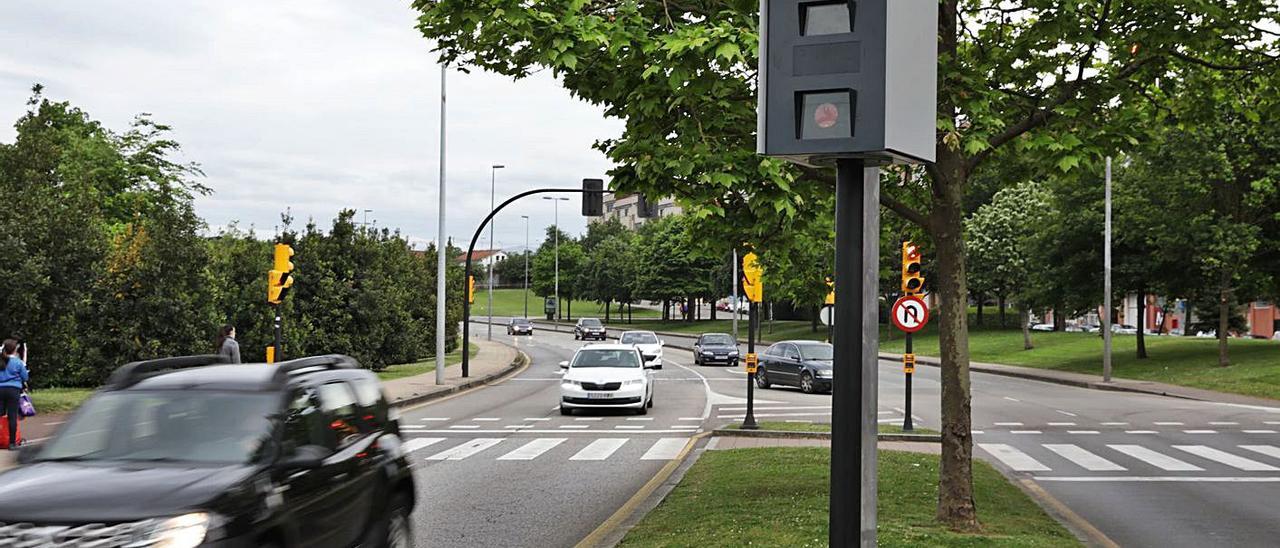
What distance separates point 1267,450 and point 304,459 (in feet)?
57.2

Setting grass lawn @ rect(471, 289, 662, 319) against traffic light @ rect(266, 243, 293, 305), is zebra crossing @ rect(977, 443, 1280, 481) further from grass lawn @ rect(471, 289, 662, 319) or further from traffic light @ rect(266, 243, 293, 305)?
grass lawn @ rect(471, 289, 662, 319)

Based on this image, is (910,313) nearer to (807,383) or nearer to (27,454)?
(27,454)

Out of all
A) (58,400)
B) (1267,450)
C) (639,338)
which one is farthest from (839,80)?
(639,338)

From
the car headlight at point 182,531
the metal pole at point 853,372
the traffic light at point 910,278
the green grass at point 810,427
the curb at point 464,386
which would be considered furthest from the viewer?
the curb at point 464,386

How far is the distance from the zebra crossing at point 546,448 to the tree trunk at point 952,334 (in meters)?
7.05

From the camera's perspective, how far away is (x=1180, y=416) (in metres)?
25.7

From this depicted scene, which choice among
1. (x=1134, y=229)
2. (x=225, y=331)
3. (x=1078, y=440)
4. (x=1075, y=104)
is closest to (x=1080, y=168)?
(x=1075, y=104)

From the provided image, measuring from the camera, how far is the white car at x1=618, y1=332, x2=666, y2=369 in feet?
150

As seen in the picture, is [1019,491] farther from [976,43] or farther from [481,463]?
[481,463]

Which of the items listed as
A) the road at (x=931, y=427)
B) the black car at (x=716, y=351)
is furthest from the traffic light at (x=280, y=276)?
the black car at (x=716, y=351)

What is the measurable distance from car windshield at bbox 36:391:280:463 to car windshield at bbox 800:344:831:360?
87.6 ft

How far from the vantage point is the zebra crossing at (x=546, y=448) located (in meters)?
17.3

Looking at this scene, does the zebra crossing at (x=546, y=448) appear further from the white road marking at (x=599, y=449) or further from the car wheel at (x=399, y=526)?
the car wheel at (x=399, y=526)

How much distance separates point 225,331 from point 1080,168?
14309 mm
